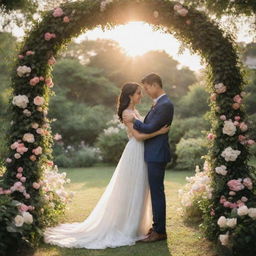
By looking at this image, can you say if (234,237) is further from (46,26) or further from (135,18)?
(46,26)

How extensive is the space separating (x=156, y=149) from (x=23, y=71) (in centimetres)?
197

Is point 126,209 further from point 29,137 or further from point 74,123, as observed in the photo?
point 74,123

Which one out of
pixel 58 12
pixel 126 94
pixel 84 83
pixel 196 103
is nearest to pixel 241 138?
pixel 126 94

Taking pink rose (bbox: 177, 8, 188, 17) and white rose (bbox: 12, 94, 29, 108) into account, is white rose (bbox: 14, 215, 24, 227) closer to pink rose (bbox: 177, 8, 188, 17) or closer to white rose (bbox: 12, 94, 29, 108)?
white rose (bbox: 12, 94, 29, 108)

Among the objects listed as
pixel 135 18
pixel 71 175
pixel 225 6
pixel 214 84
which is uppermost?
pixel 225 6

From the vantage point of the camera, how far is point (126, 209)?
613 cm

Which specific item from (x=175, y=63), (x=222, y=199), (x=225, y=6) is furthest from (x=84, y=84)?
(x=222, y=199)

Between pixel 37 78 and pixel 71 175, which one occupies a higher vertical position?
pixel 37 78

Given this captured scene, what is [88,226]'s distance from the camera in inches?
247

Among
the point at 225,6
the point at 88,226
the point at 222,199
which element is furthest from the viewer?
the point at 225,6

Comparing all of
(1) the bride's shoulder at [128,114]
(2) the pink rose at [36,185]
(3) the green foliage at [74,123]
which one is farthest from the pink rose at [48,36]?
(3) the green foliage at [74,123]

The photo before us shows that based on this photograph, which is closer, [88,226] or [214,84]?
[214,84]

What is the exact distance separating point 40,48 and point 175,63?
25.0 m

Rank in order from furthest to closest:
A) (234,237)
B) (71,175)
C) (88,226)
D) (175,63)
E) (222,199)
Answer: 1. (175,63)
2. (71,175)
3. (88,226)
4. (222,199)
5. (234,237)
